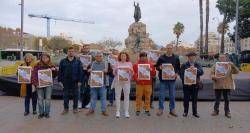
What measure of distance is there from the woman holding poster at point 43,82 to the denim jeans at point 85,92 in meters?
1.35

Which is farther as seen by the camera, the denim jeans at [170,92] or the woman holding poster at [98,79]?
the denim jeans at [170,92]

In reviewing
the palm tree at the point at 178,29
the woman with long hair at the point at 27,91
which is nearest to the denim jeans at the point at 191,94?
the woman with long hair at the point at 27,91

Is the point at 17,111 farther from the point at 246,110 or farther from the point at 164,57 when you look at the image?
the point at 246,110

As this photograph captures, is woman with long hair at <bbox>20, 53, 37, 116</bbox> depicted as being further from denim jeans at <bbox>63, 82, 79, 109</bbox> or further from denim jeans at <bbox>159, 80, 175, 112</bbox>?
denim jeans at <bbox>159, 80, 175, 112</bbox>

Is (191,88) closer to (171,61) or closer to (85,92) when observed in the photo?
(171,61)

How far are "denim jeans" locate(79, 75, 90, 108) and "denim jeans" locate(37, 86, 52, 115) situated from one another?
4.64ft

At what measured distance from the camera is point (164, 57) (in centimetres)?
1295

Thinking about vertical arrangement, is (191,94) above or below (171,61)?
below

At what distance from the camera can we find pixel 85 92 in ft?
45.4

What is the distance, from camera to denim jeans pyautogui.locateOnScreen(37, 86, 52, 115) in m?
12.2

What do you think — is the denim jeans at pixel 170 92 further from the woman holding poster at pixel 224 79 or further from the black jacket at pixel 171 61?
the woman holding poster at pixel 224 79

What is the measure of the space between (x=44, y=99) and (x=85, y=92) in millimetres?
1662

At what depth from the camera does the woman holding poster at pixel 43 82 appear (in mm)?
12266

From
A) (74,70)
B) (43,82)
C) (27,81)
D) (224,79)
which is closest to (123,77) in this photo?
(74,70)
